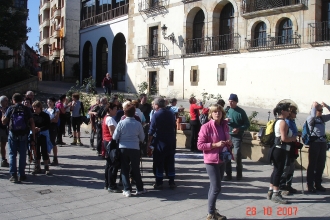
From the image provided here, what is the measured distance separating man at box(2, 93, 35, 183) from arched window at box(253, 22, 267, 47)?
58.0 feet

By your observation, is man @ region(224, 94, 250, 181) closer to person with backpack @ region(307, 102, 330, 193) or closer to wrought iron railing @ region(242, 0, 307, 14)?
person with backpack @ region(307, 102, 330, 193)

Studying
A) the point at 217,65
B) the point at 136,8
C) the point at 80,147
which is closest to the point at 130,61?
the point at 136,8

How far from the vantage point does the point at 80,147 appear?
12.2 metres

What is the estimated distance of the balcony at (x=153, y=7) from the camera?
1121 inches

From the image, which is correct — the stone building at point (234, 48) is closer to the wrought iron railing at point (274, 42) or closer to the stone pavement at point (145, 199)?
the wrought iron railing at point (274, 42)

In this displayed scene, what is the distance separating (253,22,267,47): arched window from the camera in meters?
22.6

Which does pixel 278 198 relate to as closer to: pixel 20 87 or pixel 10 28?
pixel 20 87

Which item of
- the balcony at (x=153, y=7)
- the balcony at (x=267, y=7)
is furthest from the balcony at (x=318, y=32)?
the balcony at (x=153, y=7)

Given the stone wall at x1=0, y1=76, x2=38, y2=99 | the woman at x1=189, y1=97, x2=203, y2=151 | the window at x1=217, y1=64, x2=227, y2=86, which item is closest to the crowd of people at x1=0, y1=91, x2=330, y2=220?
the woman at x1=189, y1=97, x2=203, y2=151

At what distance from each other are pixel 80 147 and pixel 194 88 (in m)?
15.3

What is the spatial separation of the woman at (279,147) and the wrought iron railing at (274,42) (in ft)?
50.0

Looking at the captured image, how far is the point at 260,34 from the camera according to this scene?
22.9 meters

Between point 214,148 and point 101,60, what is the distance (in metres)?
33.3

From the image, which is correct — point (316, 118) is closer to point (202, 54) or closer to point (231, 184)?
point (231, 184)
